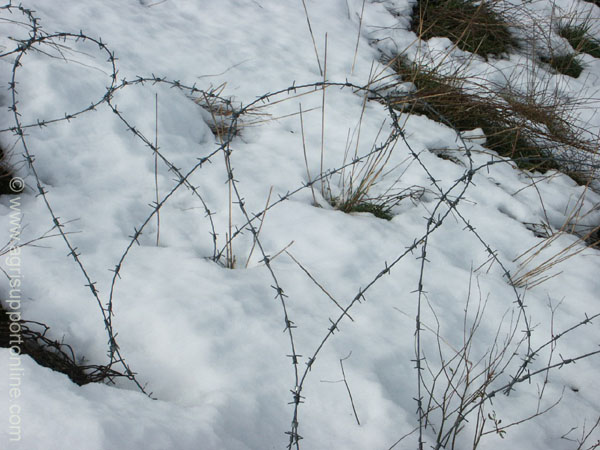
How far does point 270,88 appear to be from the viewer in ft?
10.5

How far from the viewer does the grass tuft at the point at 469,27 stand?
162 inches

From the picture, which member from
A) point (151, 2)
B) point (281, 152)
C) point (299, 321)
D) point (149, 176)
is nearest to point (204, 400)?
point (299, 321)

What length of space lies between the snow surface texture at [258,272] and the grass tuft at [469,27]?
51.9 inches

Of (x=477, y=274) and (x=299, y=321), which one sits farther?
(x=477, y=274)

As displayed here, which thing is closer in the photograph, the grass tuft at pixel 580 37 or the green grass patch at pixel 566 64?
the green grass patch at pixel 566 64

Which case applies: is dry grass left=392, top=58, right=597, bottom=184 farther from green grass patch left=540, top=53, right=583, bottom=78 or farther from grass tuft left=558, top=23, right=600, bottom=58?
Answer: grass tuft left=558, top=23, right=600, bottom=58

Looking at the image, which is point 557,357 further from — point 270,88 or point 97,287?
point 270,88

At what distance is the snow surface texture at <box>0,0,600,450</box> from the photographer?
4.59ft

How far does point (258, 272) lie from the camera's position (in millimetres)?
1938

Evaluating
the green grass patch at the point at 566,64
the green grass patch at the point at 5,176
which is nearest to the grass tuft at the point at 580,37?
the green grass patch at the point at 566,64

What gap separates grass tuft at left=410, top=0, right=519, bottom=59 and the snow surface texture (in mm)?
1318

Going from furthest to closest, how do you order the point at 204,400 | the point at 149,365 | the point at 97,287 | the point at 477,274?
the point at 477,274 < the point at 97,287 < the point at 149,365 < the point at 204,400

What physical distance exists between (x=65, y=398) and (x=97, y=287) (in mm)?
565

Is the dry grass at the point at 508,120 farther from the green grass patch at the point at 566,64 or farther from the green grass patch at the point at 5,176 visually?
the green grass patch at the point at 5,176
